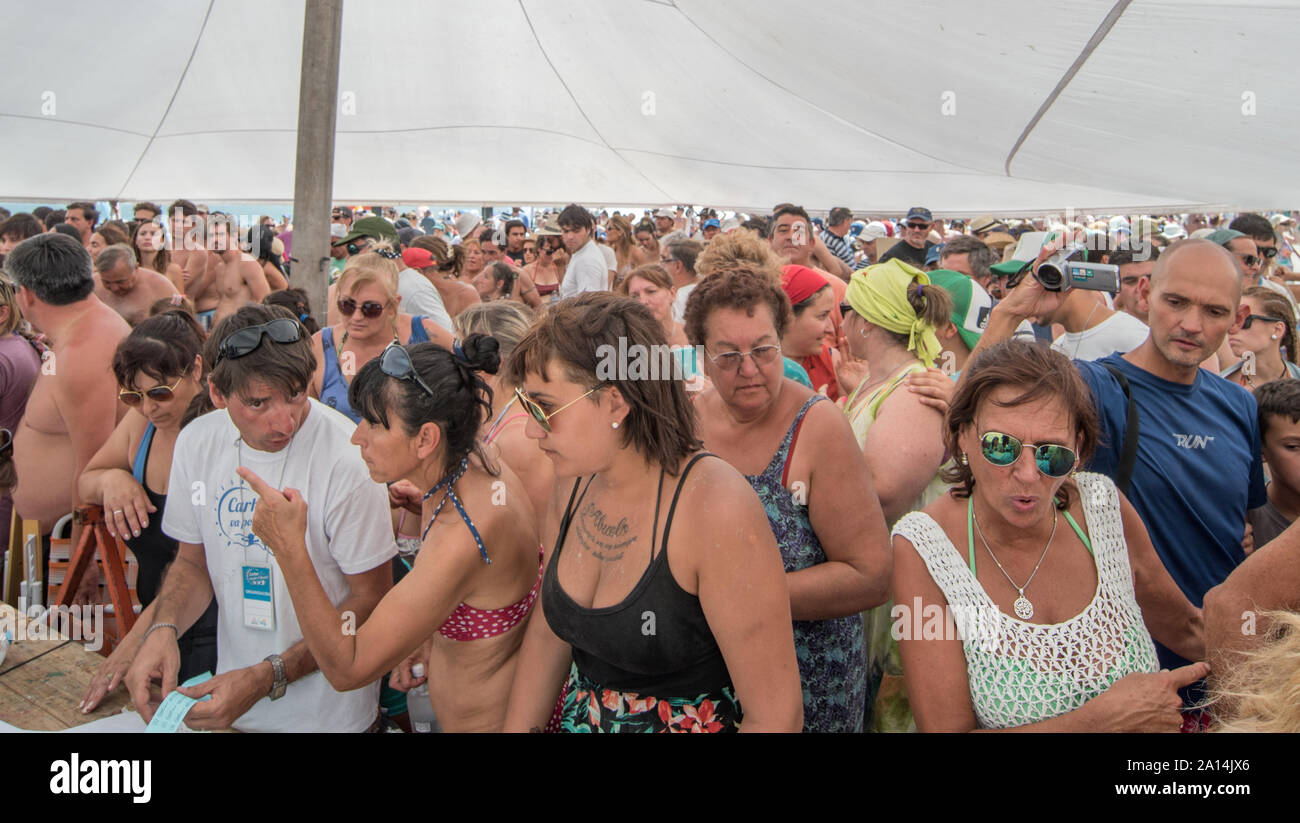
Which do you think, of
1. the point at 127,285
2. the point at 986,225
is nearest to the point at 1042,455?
the point at 127,285

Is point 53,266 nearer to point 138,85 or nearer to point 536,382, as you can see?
point 536,382

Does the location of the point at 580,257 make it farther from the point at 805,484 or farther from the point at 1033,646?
the point at 1033,646

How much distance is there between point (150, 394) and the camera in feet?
8.79

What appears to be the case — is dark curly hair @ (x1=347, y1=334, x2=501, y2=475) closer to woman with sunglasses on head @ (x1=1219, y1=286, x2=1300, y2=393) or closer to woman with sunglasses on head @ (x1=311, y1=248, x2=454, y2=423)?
woman with sunglasses on head @ (x1=311, y1=248, x2=454, y2=423)

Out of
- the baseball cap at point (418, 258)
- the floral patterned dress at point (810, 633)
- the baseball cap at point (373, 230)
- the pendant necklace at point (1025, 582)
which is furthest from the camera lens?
the baseball cap at point (418, 258)

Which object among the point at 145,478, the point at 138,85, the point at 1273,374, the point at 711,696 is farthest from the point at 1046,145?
the point at 138,85

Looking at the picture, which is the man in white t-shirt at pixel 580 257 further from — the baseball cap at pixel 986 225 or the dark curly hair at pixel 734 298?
the dark curly hair at pixel 734 298

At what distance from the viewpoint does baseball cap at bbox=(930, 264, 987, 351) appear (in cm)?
320

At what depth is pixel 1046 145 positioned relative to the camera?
14.7 ft

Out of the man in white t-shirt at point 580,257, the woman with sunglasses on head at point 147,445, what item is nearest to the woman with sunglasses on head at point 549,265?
the man in white t-shirt at point 580,257

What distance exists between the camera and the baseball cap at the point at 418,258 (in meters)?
5.63

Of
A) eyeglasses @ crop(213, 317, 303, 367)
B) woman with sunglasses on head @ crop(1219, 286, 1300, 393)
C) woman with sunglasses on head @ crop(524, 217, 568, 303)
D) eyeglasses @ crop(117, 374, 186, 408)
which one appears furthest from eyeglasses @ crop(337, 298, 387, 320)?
woman with sunglasses on head @ crop(524, 217, 568, 303)

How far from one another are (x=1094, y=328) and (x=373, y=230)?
14.2ft
